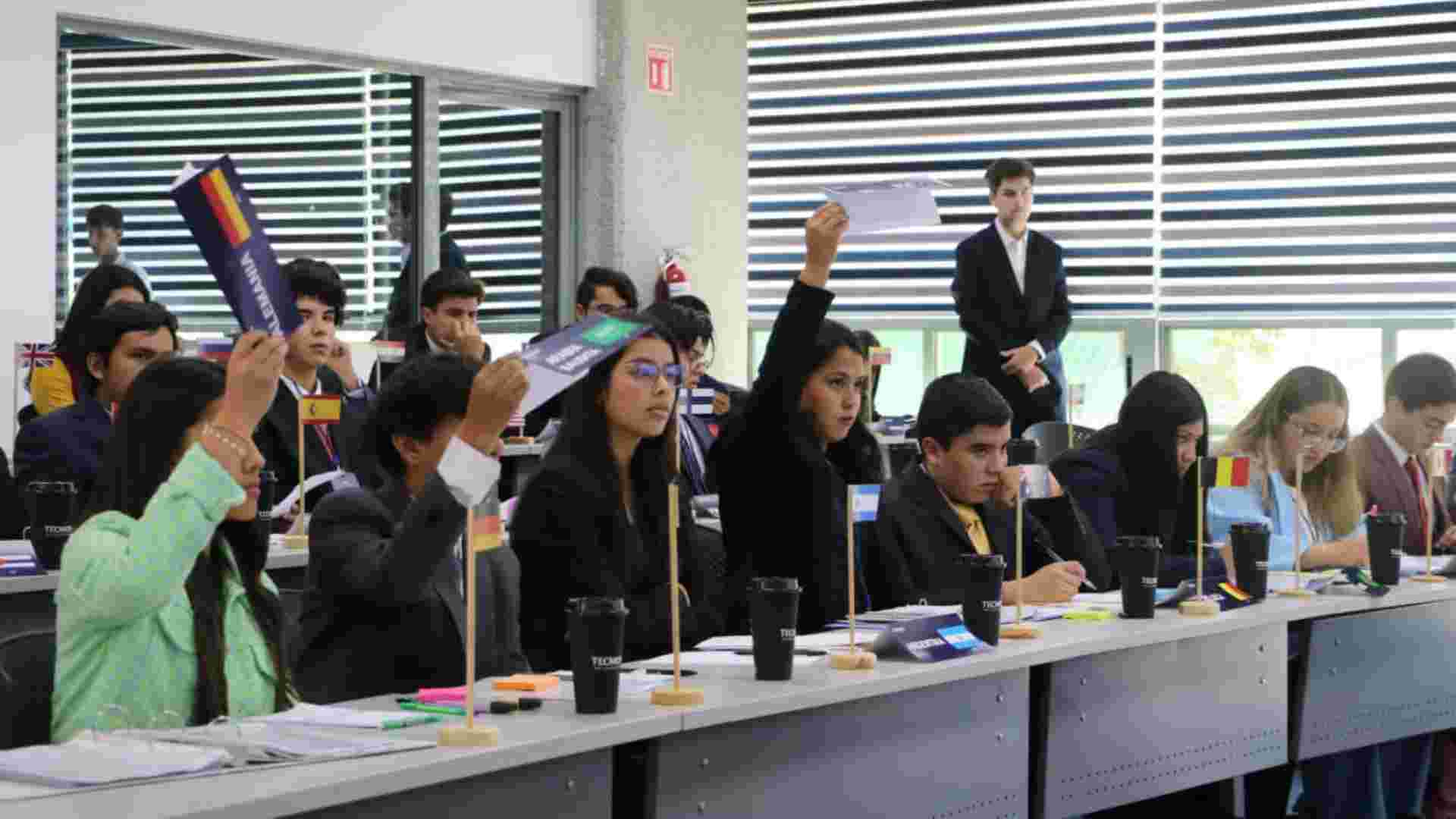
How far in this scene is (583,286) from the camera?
306 inches

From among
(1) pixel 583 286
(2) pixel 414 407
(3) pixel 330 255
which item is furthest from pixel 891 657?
(3) pixel 330 255

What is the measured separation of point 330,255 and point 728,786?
6.26m

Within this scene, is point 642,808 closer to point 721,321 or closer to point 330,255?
point 330,255

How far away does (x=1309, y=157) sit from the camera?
29.6ft

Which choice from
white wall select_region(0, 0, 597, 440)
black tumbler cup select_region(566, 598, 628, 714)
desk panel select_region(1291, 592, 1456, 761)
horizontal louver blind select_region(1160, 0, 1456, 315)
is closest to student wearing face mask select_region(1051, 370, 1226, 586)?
desk panel select_region(1291, 592, 1456, 761)

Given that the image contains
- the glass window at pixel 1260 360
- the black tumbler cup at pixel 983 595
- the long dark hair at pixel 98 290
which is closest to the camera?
the black tumbler cup at pixel 983 595

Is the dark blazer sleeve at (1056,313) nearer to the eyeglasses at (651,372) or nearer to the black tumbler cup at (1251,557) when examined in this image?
the black tumbler cup at (1251,557)

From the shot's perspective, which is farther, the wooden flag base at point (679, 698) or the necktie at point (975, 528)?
the necktie at point (975, 528)

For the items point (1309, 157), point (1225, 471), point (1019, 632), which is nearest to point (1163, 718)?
point (1019, 632)

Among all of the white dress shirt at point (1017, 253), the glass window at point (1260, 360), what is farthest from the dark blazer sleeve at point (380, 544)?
the glass window at point (1260, 360)

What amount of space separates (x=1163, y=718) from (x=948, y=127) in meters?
6.47

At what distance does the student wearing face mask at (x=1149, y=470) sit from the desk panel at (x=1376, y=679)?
60cm

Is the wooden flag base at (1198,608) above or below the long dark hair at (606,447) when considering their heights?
below

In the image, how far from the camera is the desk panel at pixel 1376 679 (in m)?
4.04
